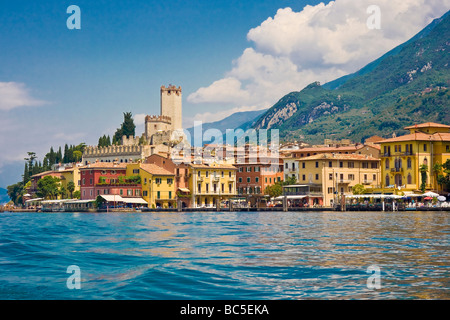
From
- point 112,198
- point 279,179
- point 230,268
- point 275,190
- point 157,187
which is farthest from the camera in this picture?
point 279,179

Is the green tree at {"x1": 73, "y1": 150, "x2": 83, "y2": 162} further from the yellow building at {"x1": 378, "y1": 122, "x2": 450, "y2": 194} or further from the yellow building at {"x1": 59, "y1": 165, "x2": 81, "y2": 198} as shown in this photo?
the yellow building at {"x1": 378, "y1": 122, "x2": 450, "y2": 194}

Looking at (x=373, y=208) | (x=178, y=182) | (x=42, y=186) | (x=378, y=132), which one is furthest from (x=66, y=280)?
(x=378, y=132)

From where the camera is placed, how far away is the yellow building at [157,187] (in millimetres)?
97281

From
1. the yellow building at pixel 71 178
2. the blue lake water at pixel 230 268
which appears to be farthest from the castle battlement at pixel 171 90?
the blue lake water at pixel 230 268

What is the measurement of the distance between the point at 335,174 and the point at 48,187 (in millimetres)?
54656

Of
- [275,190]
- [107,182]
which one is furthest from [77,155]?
[275,190]

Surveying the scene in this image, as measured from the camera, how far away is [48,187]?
4564 inches

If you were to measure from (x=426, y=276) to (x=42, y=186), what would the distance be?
108 metres

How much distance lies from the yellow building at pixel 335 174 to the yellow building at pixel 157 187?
2083 cm

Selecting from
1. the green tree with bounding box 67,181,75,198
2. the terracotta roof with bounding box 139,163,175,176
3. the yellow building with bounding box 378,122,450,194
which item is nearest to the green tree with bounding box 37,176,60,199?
the green tree with bounding box 67,181,75,198

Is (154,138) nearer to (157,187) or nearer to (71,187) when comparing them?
(71,187)

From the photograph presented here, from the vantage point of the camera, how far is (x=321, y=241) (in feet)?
93.4

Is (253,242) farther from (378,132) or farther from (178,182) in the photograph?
(378,132)

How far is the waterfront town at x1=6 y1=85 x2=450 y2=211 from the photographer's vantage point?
3273 inches
